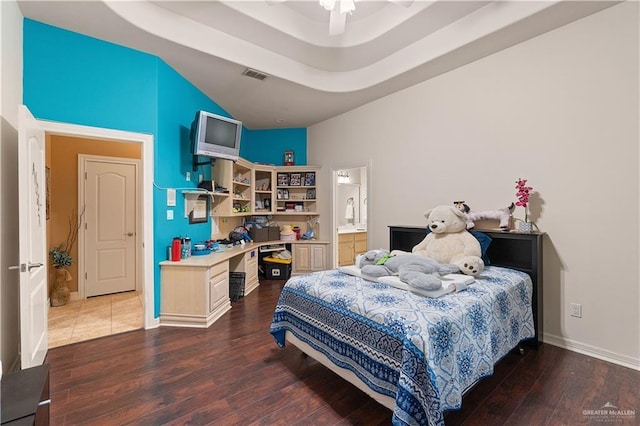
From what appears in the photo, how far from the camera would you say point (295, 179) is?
5469mm

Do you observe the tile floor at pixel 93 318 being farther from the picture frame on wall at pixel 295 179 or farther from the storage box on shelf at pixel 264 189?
the picture frame on wall at pixel 295 179

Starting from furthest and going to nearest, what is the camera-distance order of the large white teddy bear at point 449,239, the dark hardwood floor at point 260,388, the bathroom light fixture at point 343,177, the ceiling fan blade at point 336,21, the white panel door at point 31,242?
the bathroom light fixture at point 343,177, the large white teddy bear at point 449,239, the ceiling fan blade at point 336,21, the white panel door at point 31,242, the dark hardwood floor at point 260,388

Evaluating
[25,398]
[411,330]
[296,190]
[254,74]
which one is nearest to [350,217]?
[296,190]

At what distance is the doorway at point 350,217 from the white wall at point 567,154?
2.33 m

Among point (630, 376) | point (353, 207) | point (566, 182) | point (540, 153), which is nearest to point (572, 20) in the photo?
point (540, 153)

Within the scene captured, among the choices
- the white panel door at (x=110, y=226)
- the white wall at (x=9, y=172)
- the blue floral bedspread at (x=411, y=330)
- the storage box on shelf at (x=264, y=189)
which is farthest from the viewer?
the storage box on shelf at (x=264, y=189)

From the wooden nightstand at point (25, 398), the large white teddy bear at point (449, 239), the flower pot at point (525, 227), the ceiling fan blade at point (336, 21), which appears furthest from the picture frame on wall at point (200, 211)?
the flower pot at point (525, 227)

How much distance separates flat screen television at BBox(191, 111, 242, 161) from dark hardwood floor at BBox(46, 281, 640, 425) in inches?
85.0

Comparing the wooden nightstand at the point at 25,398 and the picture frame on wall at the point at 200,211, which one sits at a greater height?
the picture frame on wall at the point at 200,211

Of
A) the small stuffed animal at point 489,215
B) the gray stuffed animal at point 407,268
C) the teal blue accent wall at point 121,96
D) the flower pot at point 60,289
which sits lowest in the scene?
the flower pot at point 60,289

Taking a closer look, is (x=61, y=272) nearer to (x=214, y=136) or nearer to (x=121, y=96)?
(x=121, y=96)

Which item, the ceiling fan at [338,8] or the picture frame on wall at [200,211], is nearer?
the ceiling fan at [338,8]

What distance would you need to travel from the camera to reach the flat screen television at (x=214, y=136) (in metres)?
3.42

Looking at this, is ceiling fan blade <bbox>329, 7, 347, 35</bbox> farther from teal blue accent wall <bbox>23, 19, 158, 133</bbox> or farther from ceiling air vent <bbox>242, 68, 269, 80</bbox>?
teal blue accent wall <bbox>23, 19, 158, 133</bbox>
